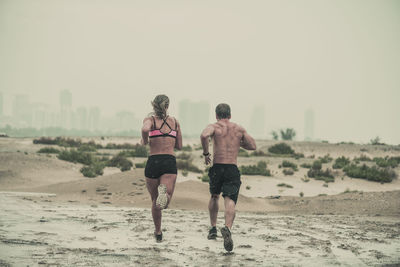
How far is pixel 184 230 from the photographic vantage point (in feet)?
30.7

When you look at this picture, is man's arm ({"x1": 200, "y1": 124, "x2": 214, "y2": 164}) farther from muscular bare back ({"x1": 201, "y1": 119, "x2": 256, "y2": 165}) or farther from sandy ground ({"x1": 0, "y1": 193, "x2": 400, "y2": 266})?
sandy ground ({"x1": 0, "y1": 193, "x2": 400, "y2": 266})

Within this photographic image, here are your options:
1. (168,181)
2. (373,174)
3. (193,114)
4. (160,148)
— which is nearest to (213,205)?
(168,181)

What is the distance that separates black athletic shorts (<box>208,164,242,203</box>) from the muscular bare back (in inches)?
4.1

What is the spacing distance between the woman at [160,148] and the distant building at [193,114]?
525 ft

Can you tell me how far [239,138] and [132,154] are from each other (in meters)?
28.0

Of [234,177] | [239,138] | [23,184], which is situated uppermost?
[239,138]

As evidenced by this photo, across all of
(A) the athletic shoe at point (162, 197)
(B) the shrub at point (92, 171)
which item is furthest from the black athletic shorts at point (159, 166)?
(B) the shrub at point (92, 171)

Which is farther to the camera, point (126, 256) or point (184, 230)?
point (184, 230)

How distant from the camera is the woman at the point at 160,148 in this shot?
767 centimetres

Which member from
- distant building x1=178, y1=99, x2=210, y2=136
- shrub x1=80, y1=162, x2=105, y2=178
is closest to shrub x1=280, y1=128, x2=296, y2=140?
shrub x1=80, y1=162, x2=105, y2=178

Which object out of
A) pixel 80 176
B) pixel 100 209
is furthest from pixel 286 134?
pixel 100 209

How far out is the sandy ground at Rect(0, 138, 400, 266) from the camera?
6.91m

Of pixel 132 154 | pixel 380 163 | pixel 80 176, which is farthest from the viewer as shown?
pixel 132 154

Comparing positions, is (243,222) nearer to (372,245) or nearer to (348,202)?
(372,245)
